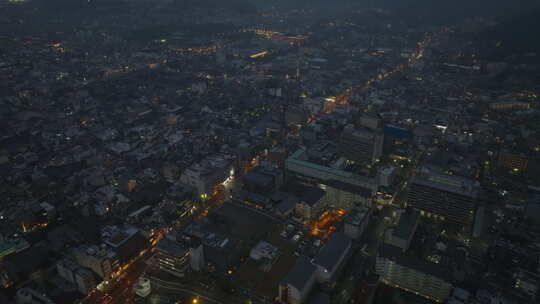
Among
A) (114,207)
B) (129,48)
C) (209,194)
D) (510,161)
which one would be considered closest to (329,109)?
(510,161)

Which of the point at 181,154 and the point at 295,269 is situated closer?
the point at 295,269

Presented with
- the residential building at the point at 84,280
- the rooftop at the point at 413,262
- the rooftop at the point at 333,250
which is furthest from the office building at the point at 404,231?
the residential building at the point at 84,280

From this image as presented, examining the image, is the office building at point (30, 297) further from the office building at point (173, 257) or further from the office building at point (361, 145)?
the office building at point (361, 145)

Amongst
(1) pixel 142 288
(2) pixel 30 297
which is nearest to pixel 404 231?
(1) pixel 142 288

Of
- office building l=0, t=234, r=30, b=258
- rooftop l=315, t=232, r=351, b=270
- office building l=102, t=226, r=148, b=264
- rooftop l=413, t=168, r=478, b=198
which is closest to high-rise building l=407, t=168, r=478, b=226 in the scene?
rooftop l=413, t=168, r=478, b=198

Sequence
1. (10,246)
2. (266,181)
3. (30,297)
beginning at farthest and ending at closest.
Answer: (266,181) < (10,246) < (30,297)

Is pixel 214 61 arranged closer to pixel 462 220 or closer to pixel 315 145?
pixel 315 145

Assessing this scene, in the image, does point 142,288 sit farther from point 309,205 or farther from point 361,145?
point 361,145
